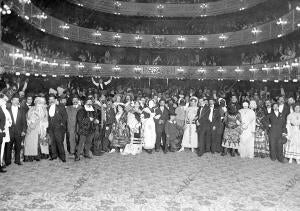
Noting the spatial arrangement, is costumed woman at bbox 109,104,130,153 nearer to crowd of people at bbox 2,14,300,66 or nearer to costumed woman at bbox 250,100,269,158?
costumed woman at bbox 250,100,269,158

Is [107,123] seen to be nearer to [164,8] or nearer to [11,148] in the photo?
[11,148]

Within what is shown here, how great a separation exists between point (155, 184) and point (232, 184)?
1.73 metres

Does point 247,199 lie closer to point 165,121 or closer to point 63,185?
point 63,185

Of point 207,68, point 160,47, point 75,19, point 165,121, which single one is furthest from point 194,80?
point 165,121

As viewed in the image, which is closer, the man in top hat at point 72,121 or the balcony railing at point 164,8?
the man in top hat at point 72,121

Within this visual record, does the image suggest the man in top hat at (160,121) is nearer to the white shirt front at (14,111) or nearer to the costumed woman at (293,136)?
the costumed woman at (293,136)

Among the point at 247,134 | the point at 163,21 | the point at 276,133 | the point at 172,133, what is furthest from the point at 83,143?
the point at 163,21

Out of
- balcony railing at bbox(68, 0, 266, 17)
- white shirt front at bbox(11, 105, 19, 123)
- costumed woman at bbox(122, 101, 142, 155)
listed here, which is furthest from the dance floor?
balcony railing at bbox(68, 0, 266, 17)

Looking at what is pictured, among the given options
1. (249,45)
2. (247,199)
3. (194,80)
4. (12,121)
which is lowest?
(247,199)

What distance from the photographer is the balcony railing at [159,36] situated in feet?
81.1

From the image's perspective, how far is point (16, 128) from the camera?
Answer: 998cm

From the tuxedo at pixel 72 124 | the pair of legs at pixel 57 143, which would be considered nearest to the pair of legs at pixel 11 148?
the pair of legs at pixel 57 143

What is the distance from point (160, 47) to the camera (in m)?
33.7

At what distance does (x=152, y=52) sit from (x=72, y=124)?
2412 cm
